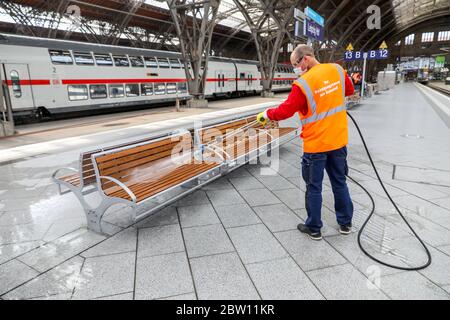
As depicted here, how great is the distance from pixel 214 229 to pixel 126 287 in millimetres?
1194

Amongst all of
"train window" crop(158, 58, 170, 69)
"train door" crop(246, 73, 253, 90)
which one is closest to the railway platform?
"train window" crop(158, 58, 170, 69)

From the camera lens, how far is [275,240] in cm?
314

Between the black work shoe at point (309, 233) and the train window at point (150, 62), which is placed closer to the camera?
the black work shoe at point (309, 233)

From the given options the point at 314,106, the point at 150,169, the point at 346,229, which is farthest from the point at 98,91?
the point at 346,229

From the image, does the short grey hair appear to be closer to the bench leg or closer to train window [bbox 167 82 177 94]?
the bench leg

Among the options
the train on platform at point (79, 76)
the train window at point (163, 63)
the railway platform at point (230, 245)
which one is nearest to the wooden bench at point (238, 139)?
the railway platform at point (230, 245)

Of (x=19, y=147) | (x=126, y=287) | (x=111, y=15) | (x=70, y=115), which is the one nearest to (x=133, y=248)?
(x=126, y=287)

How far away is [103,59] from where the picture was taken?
1453 cm

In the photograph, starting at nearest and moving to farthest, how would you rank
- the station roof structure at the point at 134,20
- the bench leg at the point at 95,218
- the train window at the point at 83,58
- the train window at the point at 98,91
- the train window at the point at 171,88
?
1. the bench leg at the point at 95,218
2. the train window at the point at 83,58
3. the train window at the point at 98,91
4. the train window at the point at 171,88
5. the station roof structure at the point at 134,20

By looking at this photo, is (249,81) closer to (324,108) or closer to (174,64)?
(174,64)

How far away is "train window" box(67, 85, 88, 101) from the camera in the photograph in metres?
13.2

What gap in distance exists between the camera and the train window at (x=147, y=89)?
16.7 m

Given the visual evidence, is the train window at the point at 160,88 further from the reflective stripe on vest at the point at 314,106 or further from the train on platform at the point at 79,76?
the reflective stripe on vest at the point at 314,106
